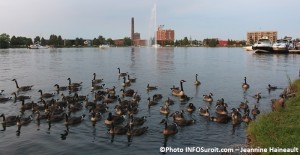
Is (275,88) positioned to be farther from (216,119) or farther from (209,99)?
(216,119)

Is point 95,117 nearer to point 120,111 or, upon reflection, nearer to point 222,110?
point 120,111

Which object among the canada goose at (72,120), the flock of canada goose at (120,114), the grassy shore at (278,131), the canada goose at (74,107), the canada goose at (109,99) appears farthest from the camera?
the canada goose at (109,99)

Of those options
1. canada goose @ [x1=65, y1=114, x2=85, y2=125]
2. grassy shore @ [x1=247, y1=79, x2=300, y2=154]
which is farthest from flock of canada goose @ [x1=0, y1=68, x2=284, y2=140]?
grassy shore @ [x1=247, y1=79, x2=300, y2=154]

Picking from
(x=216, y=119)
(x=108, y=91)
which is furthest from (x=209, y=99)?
(x=108, y=91)

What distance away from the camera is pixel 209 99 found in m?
35.2

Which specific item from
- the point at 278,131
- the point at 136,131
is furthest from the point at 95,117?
the point at 278,131

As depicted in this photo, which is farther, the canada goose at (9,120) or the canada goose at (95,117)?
the canada goose at (95,117)

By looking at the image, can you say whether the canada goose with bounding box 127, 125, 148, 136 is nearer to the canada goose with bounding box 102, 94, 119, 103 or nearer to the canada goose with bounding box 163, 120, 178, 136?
the canada goose with bounding box 163, 120, 178, 136

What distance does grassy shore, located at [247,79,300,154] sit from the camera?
17.0m

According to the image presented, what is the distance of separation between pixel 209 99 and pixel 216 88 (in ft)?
32.6

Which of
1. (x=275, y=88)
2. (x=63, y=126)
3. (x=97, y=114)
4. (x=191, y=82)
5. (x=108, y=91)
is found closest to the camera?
(x=63, y=126)

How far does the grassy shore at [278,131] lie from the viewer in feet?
55.7

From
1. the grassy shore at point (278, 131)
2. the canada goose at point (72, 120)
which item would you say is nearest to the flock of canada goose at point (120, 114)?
the canada goose at point (72, 120)

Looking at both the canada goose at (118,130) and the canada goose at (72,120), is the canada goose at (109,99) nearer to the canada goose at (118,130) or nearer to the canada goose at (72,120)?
the canada goose at (72,120)
